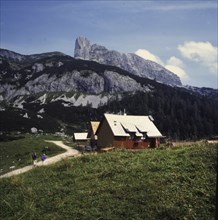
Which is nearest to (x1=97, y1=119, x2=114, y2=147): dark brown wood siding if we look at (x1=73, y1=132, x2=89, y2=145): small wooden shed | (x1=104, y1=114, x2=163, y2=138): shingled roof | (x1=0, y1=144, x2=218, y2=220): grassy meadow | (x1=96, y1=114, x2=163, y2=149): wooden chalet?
(x1=96, y1=114, x2=163, y2=149): wooden chalet

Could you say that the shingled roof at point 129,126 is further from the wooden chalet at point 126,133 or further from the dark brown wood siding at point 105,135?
the dark brown wood siding at point 105,135

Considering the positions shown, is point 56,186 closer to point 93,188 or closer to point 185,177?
point 93,188

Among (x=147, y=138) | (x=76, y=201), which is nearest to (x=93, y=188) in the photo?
(x=76, y=201)

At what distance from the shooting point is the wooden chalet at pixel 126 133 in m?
67.4

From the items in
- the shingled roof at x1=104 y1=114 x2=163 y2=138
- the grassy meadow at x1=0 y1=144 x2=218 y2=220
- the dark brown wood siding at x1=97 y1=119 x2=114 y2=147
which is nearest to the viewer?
the grassy meadow at x1=0 y1=144 x2=218 y2=220

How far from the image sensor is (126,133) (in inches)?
2672

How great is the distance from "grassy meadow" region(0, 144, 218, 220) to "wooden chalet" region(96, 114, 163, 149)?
39.5 meters

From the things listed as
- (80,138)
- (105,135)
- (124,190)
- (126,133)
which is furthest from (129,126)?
(124,190)

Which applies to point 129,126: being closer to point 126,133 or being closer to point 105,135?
point 126,133

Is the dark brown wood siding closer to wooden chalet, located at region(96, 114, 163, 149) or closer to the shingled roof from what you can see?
wooden chalet, located at region(96, 114, 163, 149)

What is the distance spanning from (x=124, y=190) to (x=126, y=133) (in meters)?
47.9

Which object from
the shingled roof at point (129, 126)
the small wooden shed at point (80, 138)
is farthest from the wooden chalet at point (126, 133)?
the small wooden shed at point (80, 138)

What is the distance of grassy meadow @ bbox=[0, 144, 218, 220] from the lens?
1728 centimetres

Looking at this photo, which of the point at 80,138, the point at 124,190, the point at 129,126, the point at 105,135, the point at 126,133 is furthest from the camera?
the point at 80,138
